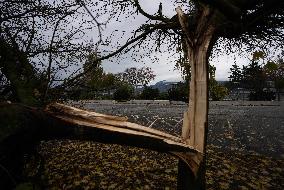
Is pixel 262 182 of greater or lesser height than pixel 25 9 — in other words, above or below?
below

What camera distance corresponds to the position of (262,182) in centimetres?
684

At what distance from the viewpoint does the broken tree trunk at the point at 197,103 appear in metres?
4.17

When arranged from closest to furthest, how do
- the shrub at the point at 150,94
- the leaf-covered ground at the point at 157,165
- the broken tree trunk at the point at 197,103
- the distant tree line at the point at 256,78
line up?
the broken tree trunk at the point at 197,103
the leaf-covered ground at the point at 157,165
the shrub at the point at 150,94
the distant tree line at the point at 256,78

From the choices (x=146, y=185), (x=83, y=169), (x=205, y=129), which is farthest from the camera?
(x=83, y=169)

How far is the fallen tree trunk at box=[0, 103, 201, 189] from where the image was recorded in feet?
8.39

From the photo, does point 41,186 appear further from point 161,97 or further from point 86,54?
point 161,97

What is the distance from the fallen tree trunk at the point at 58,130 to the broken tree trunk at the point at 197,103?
837mm

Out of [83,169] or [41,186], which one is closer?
[41,186]

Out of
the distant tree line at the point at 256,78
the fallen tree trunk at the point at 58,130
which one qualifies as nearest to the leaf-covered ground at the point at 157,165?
the fallen tree trunk at the point at 58,130

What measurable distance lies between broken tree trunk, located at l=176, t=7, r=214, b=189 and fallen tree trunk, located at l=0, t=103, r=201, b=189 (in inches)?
33.0

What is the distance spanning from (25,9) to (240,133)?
362 inches

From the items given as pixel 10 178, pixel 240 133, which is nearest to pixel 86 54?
pixel 10 178

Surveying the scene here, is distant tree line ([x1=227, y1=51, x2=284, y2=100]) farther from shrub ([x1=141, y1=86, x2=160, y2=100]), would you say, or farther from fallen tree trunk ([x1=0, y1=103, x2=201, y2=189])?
fallen tree trunk ([x1=0, y1=103, x2=201, y2=189])

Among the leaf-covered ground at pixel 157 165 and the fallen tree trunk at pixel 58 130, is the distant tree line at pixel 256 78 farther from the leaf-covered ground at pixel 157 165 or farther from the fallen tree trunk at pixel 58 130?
the fallen tree trunk at pixel 58 130
